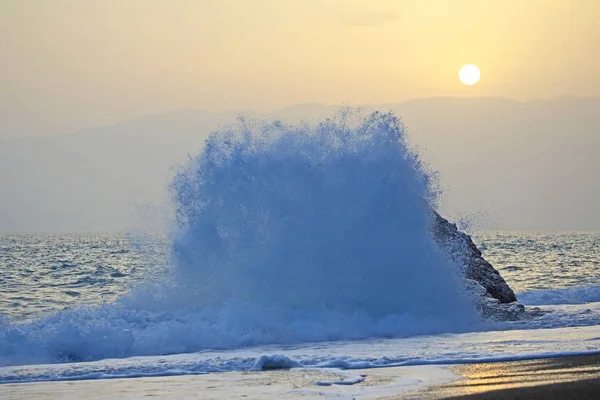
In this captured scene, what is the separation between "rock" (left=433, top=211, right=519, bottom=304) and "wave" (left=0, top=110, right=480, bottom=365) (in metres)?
0.99

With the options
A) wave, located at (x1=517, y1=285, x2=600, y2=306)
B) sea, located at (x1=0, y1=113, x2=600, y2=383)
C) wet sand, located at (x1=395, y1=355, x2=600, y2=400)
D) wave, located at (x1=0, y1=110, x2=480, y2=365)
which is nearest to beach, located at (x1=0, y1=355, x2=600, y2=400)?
wet sand, located at (x1=395, y1=355, x2=600, y2=400)

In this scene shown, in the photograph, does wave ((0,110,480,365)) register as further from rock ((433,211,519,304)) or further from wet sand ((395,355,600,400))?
wet sand ((395,355,600,400))

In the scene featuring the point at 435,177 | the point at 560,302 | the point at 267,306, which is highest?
the point at 435,177

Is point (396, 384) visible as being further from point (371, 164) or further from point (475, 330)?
point (371, 164)

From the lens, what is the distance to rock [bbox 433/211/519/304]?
18.0m

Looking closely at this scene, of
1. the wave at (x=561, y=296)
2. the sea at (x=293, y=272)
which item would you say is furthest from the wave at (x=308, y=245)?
the wave at (x=561, y=296)

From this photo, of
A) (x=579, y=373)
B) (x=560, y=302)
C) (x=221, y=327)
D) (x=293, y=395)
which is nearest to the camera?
(x=293, y=395)

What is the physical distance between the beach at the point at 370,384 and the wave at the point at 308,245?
427cm

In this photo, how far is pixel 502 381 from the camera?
365 inches

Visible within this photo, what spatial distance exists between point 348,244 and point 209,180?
3.32 m

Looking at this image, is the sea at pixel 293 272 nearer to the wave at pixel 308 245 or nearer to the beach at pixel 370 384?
the wave at pixel 308 245

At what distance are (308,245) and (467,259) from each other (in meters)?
4.58

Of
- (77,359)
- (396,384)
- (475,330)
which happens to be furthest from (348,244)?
(396,384)

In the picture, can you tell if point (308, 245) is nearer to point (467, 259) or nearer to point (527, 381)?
point (467, 259)
